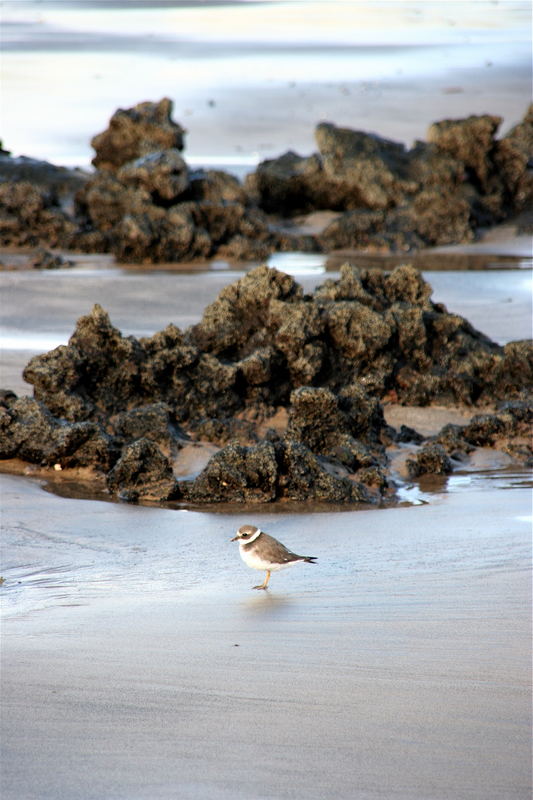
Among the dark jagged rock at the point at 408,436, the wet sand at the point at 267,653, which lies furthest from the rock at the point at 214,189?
the wet sand at the point at 267,653

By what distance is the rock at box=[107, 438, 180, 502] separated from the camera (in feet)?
19.5

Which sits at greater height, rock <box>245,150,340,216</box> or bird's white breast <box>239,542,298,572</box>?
rock <box>245,150,340,216</box>

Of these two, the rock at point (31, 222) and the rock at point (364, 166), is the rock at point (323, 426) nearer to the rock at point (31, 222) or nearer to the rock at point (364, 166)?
the rock at point (31, 222)

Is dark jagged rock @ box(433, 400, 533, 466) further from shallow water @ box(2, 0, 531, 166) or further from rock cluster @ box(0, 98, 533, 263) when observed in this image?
shallow water @ box(2, 0, 531, 166)

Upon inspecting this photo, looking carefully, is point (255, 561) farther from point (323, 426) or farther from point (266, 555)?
point (323, 426)

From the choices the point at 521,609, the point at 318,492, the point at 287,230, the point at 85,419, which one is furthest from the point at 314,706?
the point at 287,230

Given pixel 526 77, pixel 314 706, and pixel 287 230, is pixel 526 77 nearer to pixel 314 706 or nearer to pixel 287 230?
pixel 287 230

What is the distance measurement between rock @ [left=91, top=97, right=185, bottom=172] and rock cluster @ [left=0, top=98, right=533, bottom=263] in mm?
15

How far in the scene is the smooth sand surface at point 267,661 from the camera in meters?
2.76

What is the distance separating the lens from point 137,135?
16000mm

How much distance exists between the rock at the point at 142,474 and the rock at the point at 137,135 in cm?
1003

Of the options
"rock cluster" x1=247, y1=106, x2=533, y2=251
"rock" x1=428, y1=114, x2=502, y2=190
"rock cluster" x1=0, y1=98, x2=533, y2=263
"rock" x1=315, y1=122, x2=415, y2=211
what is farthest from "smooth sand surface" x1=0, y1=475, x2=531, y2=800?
"rock" x1=428, y1=114, x2=502, y2=190

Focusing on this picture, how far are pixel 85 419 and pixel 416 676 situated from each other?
386cm

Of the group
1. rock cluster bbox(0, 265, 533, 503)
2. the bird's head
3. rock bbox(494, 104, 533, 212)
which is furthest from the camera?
rock bbox(494, 104, 533, 212)
